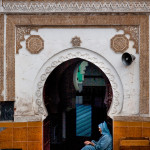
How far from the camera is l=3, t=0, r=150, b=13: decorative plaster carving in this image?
5027 millimetres

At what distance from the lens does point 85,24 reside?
5.09 metres

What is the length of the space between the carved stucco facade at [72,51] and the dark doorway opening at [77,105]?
5.06 ft

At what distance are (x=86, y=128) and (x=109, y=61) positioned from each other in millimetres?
3210

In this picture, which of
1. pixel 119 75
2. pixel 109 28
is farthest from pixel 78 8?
pixel 119 75

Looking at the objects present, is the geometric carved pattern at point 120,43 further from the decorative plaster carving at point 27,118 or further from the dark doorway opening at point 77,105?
the decorative plaster carving at point 27,118

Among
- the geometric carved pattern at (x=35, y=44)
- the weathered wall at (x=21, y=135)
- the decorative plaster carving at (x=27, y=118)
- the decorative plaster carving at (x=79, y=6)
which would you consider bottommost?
the weathered wall at (x=21, y=135)

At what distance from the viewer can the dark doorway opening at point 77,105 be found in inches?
275

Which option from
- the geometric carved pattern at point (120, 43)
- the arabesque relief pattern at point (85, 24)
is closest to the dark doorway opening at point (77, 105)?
the arabesque relief pattern at point (85, 24)

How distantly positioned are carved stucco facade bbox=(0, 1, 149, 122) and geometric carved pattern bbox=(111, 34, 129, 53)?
6 centimetres

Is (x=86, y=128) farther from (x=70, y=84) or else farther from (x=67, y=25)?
(x=67, y=25)

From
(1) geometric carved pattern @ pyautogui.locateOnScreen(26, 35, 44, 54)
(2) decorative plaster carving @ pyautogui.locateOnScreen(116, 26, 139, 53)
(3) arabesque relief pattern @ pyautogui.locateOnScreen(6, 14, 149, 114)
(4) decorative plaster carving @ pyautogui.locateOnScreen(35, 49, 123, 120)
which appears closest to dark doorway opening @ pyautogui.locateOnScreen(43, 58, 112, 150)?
(4) decorative plaster carving @ pyautogui.locateOnScreen(35, 49, 123, 120)

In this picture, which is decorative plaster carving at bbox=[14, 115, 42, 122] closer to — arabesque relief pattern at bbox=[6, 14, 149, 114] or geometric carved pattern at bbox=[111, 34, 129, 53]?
arabesque relief pattern at bbox=[6, 14, 149, 114]

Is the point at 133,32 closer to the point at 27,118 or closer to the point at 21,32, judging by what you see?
the point at 21,32

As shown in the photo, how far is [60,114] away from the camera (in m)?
7.43
